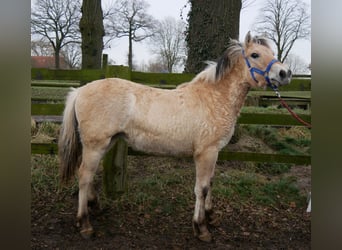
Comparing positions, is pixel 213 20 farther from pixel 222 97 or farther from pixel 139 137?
pixel 139 137

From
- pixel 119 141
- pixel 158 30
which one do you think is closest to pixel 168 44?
pixel 158 30

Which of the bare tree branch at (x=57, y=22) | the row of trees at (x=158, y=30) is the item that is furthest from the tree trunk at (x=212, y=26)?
the bare tree branch at (x=57, y=22)

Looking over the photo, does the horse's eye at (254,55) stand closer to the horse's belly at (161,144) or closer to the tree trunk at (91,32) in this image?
the horse's belly at (161,144)

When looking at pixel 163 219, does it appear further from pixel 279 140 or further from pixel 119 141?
pixel 279 140

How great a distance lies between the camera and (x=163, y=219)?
3.93m

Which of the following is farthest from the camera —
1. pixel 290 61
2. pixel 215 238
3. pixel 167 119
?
pixel 290 61

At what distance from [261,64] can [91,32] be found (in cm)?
386

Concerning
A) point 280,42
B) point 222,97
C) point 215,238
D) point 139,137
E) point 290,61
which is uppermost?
point 280,42

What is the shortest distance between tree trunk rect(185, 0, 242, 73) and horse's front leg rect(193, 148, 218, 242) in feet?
5.99

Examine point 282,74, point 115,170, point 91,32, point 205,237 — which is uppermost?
point 91,32

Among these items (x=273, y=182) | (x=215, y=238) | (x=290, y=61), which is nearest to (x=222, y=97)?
(x=215, y=238)

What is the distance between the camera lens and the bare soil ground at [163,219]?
136 inches

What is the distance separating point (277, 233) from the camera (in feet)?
12.3
